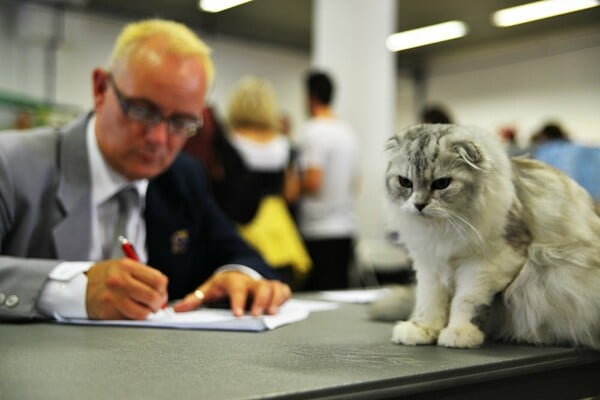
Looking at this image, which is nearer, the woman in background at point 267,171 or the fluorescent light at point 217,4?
the woman in background at point 267,171

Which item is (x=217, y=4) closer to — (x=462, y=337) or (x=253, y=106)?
(x=253, y=106)

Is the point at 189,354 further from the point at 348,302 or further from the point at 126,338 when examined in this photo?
the point at 348,302

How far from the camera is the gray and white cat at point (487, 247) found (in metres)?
0.99

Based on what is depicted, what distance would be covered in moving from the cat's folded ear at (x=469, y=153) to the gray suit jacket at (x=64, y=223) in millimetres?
715

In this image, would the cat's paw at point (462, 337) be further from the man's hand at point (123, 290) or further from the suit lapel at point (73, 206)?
the suit lapel at point (73, 206)

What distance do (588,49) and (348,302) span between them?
775cm

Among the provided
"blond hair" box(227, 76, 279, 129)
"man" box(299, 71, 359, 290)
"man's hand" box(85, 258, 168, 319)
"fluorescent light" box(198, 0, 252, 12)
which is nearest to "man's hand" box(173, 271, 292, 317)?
"man's hand" box(85, 258, 168, 319)

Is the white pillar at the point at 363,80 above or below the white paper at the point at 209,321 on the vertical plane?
above

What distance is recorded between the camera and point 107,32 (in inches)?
299

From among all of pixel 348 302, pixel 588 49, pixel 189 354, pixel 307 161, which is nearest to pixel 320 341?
pixel 189 354

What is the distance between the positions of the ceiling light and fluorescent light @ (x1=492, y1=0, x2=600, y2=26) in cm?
50

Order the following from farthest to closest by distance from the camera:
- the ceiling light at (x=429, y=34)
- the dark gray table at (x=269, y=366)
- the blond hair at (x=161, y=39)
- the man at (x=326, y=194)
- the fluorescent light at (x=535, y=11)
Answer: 1. the ceiling light at (x=429, y=34)
2. the fluorescent light at (x=535, y=11)
3. the man at (x=326, y=194)
4. the blond hair at (x=161, y=39)
5. the dark gray table at (x=269, y=366)

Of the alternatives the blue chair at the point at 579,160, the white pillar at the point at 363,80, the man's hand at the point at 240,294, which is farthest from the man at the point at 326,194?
the man's hand at the point at 240,294

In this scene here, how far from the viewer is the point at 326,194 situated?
321 cm
